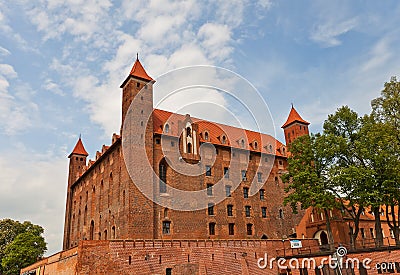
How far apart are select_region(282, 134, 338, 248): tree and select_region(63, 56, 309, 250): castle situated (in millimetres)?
7378

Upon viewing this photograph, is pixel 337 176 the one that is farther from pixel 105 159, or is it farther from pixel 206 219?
pixel 105 159

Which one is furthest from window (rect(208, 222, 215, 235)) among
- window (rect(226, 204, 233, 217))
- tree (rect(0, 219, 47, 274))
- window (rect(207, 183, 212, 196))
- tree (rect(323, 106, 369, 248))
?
tree (rect(0, 219, 47, 274))

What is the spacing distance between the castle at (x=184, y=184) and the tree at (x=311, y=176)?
7.38 m

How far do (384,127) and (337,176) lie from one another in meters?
4.95

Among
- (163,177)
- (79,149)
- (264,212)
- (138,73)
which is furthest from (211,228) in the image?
(79,149)

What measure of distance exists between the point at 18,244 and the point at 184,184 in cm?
3048

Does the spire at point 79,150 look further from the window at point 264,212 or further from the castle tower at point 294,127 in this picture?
the castle tower at point 294,127

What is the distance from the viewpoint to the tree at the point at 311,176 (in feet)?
90.6

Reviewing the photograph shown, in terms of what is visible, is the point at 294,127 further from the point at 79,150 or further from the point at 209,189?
the point at 79,150

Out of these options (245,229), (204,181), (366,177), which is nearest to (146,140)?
(204,181)

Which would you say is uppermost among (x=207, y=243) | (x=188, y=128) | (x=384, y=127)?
(x=188, y=128)

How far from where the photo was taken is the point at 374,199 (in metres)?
25.3

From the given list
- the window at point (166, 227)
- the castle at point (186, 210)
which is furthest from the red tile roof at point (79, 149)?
the window at point (166, 227)

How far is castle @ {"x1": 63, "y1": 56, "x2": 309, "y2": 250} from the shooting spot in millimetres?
30078
